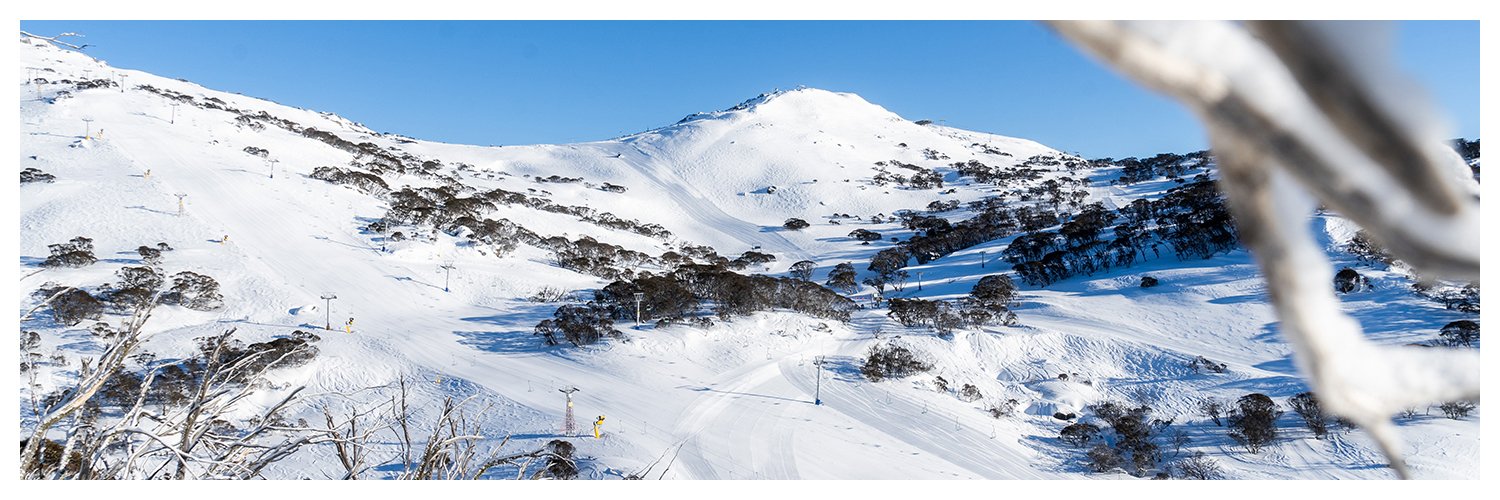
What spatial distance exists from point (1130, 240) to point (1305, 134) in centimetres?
3174

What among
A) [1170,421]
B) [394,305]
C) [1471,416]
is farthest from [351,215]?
[1471,416]

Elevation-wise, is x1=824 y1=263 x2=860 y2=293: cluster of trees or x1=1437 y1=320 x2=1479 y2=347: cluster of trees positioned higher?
x1=824 y1=263 x2=860 y2=293: cluster of trees

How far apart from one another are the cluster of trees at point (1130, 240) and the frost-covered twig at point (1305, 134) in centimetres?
2762

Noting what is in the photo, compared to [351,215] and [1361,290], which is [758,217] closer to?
[351,215]

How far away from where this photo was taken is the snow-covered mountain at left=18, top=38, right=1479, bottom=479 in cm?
1227

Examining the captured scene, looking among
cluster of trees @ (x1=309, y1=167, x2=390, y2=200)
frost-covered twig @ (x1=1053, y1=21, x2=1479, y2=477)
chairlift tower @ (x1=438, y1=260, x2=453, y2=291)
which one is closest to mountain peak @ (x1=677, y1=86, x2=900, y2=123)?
cluster of trees @ (x1=309, y1=167, x2=390, y2=200)

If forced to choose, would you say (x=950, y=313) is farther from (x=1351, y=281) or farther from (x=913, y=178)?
(x=913, y=178)

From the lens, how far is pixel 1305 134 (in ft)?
1.75

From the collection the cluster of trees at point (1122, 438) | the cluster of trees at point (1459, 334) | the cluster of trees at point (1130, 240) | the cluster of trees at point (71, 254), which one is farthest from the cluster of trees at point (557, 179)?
the cluster of trees at point (1459, 334)

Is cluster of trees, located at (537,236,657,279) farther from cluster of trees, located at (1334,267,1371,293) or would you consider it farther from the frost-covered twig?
the frost-covered twig

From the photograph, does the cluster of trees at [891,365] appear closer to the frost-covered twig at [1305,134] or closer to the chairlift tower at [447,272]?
the chairlift tower at [447,272]

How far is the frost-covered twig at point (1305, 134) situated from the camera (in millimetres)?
533

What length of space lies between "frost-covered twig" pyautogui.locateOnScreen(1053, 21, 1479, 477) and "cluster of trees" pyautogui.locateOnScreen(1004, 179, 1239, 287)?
27.6 m

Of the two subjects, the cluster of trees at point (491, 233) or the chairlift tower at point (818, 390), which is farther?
the cluster of trees at point (491, 233)
